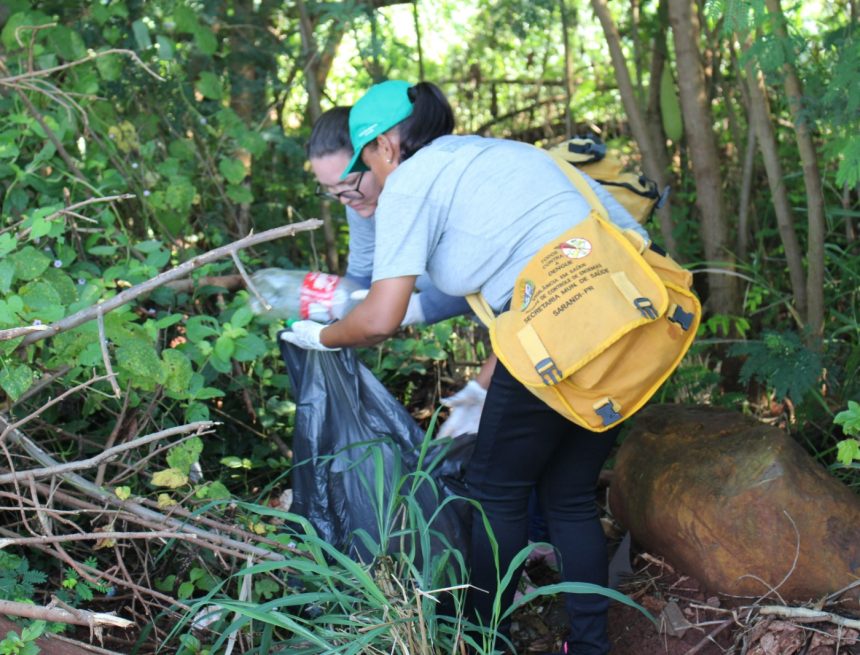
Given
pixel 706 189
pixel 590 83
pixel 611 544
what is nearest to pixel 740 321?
pixel 706 189

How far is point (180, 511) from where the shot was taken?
2.48 m

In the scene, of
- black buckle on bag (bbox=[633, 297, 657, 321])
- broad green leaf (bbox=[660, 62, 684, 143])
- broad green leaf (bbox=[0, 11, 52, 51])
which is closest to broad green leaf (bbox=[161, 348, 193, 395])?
black buckle on bag (bbox=[633, 297, 657, 321])

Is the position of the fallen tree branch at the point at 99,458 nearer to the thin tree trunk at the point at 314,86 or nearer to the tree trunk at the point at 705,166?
the thin tree trunk at the point at 314,86

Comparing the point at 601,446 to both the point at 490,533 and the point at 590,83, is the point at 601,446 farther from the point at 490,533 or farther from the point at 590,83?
the point at 590,83

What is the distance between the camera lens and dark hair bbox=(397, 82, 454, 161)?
245 cm

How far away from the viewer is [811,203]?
3.39 meters

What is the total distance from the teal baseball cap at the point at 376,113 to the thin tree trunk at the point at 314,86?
67.2 inches

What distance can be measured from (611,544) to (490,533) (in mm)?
1084

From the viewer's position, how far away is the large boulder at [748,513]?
2678 millimetres

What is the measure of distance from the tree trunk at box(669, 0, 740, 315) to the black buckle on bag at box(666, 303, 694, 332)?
155cm

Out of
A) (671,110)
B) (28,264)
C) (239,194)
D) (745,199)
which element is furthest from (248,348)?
(671,110)

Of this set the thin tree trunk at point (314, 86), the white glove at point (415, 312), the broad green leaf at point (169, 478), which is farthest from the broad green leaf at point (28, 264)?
the thin tree trunk at point (314, 86)

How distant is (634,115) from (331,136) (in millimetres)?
1665

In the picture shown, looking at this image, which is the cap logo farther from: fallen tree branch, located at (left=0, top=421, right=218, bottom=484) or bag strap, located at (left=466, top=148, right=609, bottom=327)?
fallen tree branch, located at (left=0, top=421, right=218, bottom=484)
